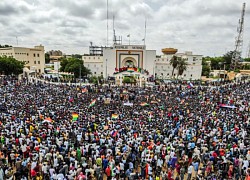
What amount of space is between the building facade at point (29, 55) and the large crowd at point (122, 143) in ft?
160

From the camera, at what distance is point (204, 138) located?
12.2m

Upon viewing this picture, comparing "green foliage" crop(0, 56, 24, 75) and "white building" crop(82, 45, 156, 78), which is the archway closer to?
"white building" crop(82, 45, 156, 78)

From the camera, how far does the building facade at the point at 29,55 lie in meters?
63.4

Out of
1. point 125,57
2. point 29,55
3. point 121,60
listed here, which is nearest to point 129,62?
point 125,57

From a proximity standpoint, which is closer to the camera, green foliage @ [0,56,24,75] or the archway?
green foliage @ [0,56,24,75]

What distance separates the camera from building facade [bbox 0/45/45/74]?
63.4 m

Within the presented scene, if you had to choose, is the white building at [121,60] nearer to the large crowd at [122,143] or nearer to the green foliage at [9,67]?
the green foliage at [9,67]

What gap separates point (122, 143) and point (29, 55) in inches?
2473

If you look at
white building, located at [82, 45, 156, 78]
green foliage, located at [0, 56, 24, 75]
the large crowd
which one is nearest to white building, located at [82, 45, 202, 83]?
white building, located at [82, 45, 156, 78]

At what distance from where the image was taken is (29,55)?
6600 centimetres

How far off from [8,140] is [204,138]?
33.7 feet

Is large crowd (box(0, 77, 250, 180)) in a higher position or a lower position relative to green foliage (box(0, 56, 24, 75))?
lower

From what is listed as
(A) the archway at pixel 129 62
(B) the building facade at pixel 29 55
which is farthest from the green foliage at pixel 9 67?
(A) the archway at pixel 129 62

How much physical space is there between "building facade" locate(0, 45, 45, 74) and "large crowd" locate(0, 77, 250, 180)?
160ft
